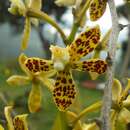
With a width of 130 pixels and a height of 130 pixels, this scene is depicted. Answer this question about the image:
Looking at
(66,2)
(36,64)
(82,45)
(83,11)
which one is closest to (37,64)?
(36,64)

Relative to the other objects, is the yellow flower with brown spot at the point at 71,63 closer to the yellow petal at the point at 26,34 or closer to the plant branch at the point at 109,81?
the plant branch at the point at 109,81

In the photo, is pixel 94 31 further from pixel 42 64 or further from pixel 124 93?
pixel 124 93

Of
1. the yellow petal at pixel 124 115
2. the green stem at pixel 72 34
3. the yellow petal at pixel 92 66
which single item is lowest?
the yellow petal at pixel 124 115

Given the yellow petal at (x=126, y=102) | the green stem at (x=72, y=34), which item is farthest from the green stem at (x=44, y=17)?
the yellow petal at (x=126, y=102)

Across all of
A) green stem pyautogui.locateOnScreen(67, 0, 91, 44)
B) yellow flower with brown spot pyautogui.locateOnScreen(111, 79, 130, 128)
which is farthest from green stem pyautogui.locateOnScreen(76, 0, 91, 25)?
yellow flower with brown spot pyautogui.locateOnScreen(111, 79, 130, 128)

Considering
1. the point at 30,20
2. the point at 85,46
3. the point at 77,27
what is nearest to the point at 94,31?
the point at 85,46

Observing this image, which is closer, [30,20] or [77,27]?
[77,27]
